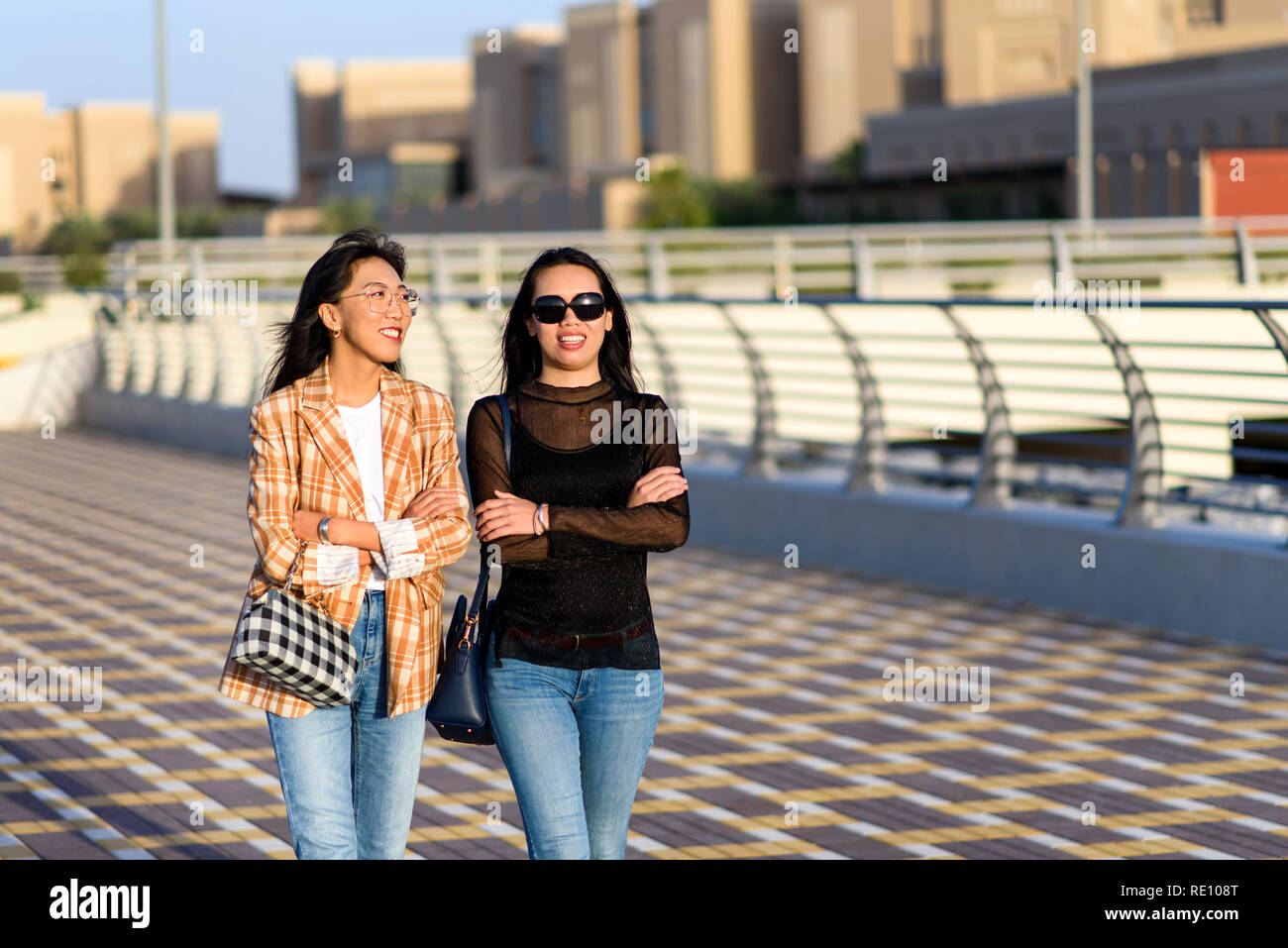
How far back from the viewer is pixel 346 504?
13.3 feet

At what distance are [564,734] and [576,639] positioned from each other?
0.19m

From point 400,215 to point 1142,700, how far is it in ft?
328

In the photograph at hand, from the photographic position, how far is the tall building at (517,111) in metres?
120

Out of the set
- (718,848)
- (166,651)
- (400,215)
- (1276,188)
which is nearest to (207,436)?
(166,651)

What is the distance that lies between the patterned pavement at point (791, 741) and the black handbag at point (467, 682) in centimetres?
196

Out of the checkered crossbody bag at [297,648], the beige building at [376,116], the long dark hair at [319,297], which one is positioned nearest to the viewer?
the checkered crossbody bag at [297,648]

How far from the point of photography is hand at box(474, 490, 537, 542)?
154 inches

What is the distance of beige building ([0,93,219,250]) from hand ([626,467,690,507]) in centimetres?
12116

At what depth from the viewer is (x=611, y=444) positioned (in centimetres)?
409

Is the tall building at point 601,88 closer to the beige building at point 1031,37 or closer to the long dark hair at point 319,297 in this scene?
the beige building at point 1031,37

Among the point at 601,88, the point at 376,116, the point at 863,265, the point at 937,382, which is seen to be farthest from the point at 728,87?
the point at 937,382

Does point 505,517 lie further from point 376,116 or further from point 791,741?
point 376,116

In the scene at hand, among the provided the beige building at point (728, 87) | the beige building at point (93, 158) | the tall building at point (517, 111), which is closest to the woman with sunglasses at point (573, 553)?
the beige building at point (728, 87)
